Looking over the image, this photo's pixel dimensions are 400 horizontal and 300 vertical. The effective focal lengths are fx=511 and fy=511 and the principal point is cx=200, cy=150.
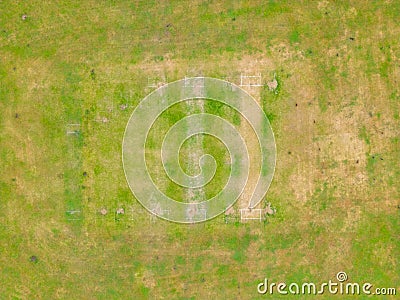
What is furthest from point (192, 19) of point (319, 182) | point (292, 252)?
point (292, 252)

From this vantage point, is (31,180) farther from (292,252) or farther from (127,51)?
(292,252)

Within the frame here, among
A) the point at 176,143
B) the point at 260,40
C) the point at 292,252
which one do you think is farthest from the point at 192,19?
the point at 292,252

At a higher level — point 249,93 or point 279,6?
point 279,6

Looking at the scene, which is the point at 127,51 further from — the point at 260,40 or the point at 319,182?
the point at 319,182

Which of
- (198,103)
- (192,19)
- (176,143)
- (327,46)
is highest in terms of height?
(192,19)

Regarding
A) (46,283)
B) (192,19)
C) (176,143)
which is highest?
(192,19)

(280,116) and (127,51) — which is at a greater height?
(127,51)
